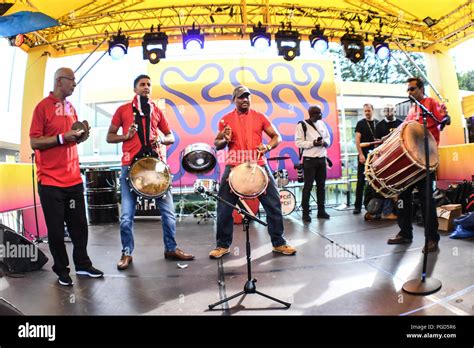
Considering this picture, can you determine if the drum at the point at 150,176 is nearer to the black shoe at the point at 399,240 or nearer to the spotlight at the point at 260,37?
the black shoe at the point at 399,240

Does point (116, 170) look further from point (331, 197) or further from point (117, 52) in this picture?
point (331, 197)

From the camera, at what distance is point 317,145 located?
628 centimetres

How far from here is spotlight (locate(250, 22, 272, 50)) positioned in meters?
7.52

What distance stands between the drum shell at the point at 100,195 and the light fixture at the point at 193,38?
3243mm

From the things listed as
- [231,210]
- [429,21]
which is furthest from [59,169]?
[429,21]

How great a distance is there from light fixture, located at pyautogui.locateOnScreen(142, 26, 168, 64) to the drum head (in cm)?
567

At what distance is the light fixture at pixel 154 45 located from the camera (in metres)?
7.42

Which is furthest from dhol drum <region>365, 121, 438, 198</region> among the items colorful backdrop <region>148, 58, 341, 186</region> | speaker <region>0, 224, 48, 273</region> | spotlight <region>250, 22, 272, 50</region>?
spotlight <region>250, 22, 272, 50</region>

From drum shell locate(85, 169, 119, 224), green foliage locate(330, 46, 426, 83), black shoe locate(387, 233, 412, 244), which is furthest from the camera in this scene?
green foliage locate(330, 46, 426, 83)

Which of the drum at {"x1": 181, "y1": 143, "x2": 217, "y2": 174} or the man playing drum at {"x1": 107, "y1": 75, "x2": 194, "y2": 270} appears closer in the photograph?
the man playing drum at {"x1": 107, "y1": 75, "x2": 194, "y2": 270}

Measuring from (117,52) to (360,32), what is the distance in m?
5.72

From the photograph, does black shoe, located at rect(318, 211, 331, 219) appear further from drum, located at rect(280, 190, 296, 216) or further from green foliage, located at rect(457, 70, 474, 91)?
green foliage, located at rect(457, 70, 474, 91)

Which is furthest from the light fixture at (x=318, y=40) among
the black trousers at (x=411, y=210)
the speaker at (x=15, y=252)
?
the speaker at (x=15, y=252)

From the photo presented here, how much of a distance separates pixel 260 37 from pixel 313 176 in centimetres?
336
